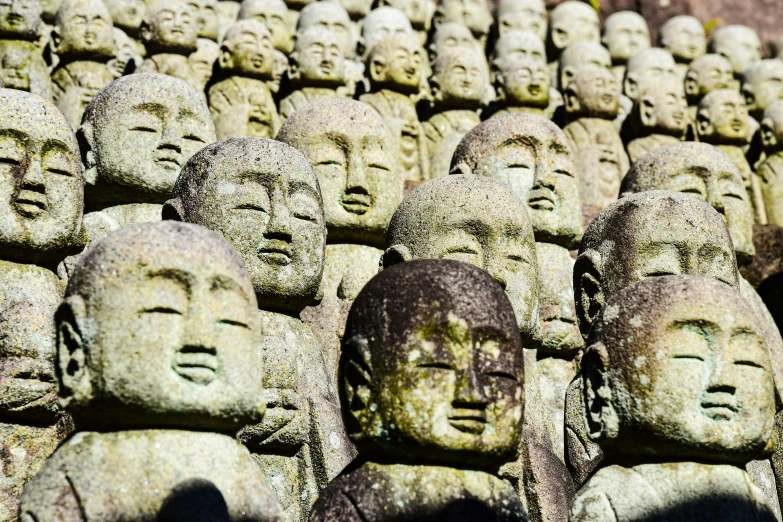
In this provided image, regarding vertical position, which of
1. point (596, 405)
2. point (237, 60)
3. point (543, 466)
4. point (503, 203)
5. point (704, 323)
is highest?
point (237, 60)

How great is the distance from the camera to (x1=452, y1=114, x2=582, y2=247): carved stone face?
10023 mm

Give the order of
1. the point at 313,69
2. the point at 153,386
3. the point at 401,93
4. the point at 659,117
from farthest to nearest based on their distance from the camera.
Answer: the point at 659,117 < the point at 401,93 < the point at 313,69 < the point at 153,386

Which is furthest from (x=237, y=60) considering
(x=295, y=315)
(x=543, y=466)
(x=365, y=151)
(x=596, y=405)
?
(x=596, y=405)

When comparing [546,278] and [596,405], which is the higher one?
[546,278]

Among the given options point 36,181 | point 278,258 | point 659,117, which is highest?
point 659,117

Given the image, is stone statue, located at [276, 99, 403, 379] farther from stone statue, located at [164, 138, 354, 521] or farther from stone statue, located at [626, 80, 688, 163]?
stone statue, located at [626, 80, 688, 163]

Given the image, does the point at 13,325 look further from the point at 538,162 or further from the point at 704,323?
the point at 538,162

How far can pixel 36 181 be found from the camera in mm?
7754

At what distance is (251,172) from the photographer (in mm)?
7699

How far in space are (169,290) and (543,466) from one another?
3399mm

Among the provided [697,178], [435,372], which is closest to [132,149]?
[435,372]

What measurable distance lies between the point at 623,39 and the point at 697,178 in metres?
9.67

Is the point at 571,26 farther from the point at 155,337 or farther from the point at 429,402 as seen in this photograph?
the point at 155,337

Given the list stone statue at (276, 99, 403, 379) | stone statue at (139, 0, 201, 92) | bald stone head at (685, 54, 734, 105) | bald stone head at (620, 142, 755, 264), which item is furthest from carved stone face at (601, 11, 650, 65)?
stone statue at (276, 99, 403, 379)
